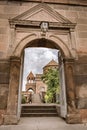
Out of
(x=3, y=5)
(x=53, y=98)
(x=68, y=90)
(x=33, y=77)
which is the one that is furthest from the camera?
(x=33, y=77)

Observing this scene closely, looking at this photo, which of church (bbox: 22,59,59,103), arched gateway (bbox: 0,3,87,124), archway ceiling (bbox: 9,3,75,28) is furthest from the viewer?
church (bbox: 22,59,59,103)

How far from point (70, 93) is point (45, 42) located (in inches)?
91.6

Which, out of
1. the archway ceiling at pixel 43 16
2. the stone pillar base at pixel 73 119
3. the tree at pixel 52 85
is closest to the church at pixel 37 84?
the tree at pixel 52 85

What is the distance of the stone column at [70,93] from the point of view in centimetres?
503

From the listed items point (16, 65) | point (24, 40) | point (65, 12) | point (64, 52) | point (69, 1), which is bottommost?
point (16, 65)

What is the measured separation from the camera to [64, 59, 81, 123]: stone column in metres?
5.03

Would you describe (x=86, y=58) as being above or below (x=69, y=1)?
below

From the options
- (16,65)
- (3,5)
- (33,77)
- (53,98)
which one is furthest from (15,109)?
(33,77)

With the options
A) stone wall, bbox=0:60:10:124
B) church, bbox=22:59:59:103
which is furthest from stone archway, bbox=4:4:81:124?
church, bbox=22:59:59:103

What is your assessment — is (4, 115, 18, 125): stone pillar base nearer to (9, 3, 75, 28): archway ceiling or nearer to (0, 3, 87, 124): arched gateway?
(0, 3, 87, 124): arched gateway

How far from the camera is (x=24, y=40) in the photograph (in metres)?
5.82

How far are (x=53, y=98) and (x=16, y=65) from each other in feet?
31.2

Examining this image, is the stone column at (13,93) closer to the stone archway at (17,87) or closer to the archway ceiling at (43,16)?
the stone archway at (17,87)

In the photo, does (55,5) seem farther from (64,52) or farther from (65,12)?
(64,52)
